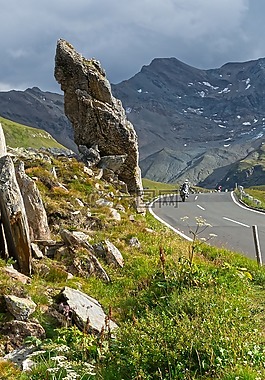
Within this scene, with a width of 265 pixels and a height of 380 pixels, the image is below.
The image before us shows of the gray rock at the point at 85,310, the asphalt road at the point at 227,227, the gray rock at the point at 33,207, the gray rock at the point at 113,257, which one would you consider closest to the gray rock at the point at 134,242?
the gray rock at the point at 113,257

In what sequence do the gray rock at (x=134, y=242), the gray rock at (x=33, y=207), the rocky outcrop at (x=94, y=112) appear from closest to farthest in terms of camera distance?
the gray rock at (x=33, y=207)
the gray rock at (x=134, y=242)
the rocky outcrop at (x=94, y=112)

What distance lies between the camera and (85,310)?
7.39 meters

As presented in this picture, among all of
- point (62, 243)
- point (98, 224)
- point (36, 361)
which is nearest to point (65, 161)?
point (98, 224)

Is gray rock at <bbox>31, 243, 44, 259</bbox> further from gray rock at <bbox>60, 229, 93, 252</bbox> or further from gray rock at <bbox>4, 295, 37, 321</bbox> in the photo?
gray rock at <bbox>4, 295, 37, 321</bbox>

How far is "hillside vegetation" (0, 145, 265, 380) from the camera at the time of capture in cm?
529

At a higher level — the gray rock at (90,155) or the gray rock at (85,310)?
the gray rock at (90,155)

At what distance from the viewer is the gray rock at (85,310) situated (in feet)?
22.9

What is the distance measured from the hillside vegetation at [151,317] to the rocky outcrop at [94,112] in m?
12.7

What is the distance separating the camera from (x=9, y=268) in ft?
27.7

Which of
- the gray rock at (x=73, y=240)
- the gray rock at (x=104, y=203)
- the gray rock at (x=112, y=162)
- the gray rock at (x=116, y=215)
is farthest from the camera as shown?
the gray rock at (x=112, y=162)

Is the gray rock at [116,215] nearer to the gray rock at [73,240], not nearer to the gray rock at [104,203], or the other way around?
the gray rock at [104,203]

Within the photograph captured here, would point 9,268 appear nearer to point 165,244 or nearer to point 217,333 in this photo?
point 217,333

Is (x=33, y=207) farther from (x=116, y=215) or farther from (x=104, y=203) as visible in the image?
(x=104, y=203)

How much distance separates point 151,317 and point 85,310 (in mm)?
1589
